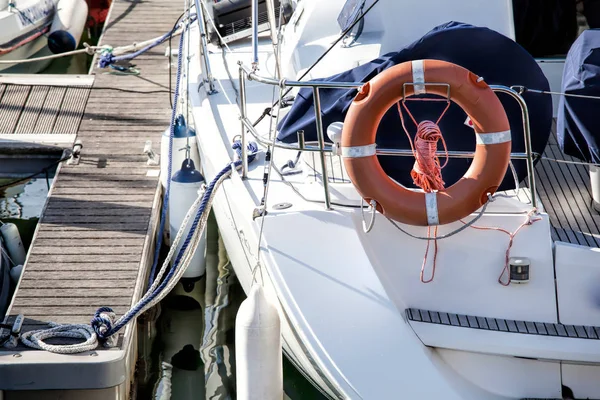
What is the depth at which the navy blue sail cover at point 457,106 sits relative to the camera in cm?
416

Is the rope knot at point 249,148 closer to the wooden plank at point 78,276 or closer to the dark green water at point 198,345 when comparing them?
the wooden plank at point 78,276

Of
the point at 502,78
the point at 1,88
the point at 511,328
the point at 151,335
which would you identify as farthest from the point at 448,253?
the point at 1,88

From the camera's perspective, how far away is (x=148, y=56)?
29.0 feet

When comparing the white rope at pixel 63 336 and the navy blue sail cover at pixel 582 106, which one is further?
the white rope at pixel 63 336

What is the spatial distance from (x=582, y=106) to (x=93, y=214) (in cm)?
323

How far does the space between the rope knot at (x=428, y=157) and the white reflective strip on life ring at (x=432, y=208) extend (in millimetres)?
50

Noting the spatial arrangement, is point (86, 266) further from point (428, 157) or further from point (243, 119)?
point (428, 157)

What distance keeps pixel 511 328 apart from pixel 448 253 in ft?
1.36

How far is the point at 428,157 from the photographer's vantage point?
3.79 m

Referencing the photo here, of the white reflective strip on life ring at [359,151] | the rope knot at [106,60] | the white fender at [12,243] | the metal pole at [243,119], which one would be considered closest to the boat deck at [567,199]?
the white reflective strip on life ring at [359,151]

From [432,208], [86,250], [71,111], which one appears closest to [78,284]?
[86,250]

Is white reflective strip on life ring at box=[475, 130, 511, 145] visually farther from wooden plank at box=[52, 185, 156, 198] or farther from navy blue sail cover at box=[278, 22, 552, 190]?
wooden plank at box=[52, 185, 156, 198]

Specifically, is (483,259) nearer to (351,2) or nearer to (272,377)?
(272,377)

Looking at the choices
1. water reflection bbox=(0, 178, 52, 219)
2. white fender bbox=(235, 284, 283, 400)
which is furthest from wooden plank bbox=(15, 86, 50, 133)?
white fender bbox=(235, 284, 283, 400)
